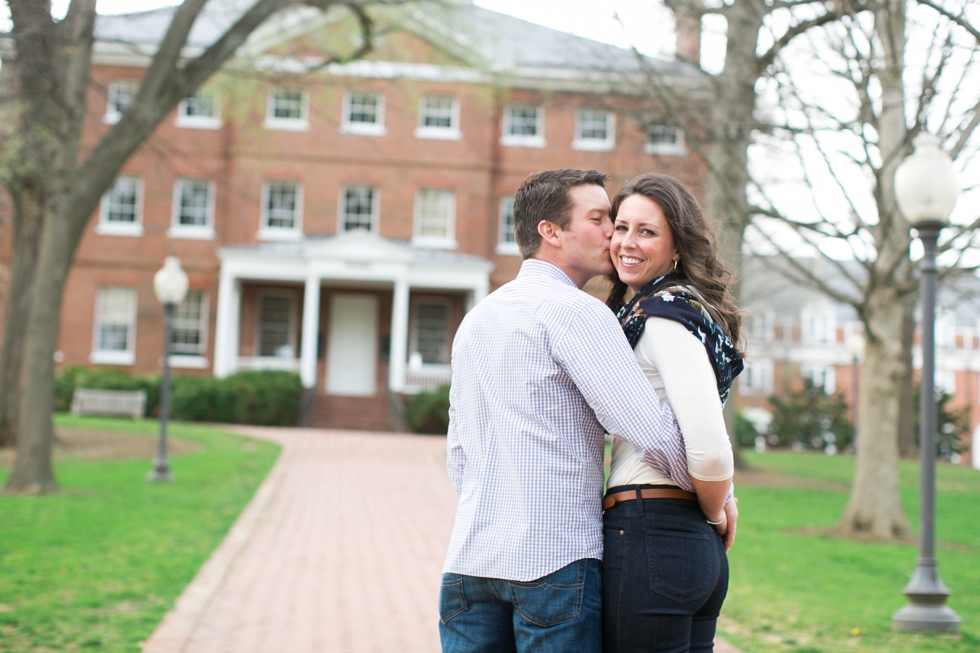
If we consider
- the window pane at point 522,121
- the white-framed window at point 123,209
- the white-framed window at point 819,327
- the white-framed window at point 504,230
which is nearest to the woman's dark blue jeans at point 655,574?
the white-framed window at point 504,230

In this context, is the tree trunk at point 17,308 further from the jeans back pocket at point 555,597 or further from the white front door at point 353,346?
the jeans back pocket at point 555,597

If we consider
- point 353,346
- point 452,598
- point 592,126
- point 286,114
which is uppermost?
point 592,126

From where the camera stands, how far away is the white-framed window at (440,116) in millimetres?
28469

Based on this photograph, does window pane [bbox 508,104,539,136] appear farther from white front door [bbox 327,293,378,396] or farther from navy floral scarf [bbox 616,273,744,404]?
navy floral scarf [bbox 616,273,744,404]

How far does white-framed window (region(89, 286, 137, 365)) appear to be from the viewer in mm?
27547

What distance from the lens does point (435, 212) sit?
2842 cm

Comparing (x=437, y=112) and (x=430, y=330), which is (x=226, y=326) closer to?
(x=430, y=330)

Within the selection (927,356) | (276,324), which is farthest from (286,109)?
(927,356)

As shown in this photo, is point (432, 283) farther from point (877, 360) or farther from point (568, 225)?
point (568, 225)

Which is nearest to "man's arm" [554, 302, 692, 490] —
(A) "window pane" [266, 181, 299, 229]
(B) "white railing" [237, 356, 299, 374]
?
(B) "white railing" [237, 356, 299, 374]

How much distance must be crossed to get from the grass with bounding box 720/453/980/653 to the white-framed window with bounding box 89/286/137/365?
63.8 feet

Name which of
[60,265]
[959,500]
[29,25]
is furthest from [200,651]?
[959,500]

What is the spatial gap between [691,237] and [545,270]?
0.39 metres

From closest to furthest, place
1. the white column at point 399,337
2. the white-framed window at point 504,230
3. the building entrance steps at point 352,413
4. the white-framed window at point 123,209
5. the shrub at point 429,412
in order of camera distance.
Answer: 1. the shrub at point 429,412
2. the building entrance steps at point 352,413
3. the white column at point 399,337
4. the white-framed window at point 123,209
5. the white-framed window at point 504,230
